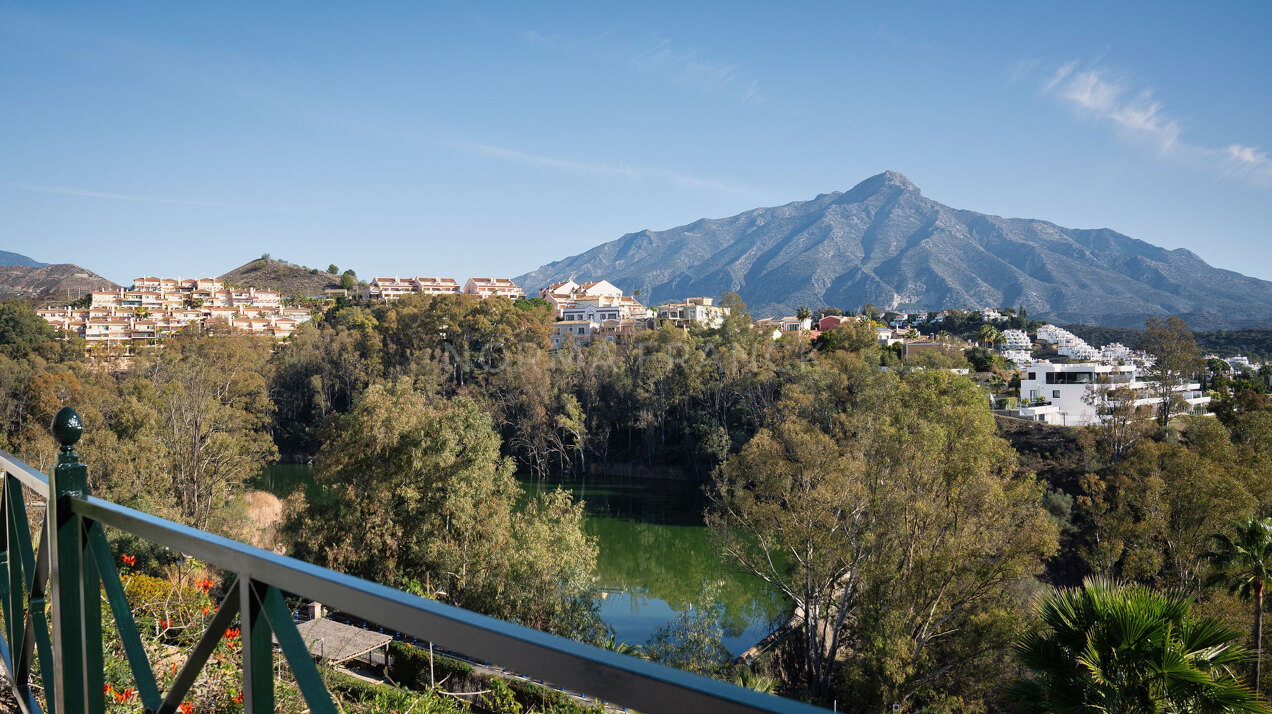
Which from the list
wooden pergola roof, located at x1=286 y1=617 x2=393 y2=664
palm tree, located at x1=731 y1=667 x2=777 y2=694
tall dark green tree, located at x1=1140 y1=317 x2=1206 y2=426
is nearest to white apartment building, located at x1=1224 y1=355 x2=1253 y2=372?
tall dark green tree, located at x1=1140 y1=317 x2=1206 y2=426

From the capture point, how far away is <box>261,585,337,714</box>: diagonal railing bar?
834mm

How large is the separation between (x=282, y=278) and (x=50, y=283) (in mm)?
22837

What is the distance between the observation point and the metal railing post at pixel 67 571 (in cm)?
136

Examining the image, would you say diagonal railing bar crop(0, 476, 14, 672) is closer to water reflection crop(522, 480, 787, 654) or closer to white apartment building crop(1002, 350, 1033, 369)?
water reflection crop(522, 480, 787, 654)

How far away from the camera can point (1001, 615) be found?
1155cm

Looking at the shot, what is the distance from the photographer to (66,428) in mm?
1365

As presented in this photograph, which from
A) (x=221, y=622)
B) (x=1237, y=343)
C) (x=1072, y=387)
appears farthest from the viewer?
(x=1237, y=343)

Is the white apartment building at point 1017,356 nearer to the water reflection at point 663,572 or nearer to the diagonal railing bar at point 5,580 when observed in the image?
the water reflection at point 663,572

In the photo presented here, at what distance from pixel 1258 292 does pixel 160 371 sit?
581ft

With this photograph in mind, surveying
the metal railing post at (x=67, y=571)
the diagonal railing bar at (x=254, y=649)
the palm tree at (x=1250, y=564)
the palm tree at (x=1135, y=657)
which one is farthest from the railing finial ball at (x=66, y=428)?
the palm tree at (x=1250, y=564)

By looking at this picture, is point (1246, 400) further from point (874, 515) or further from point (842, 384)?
point (874, 515)

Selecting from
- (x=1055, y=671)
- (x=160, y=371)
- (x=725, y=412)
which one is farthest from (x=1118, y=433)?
(x=160, y=371)

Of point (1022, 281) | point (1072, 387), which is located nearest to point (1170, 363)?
point (1072, 387)

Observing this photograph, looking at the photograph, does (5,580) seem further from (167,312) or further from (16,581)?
(167,312)
